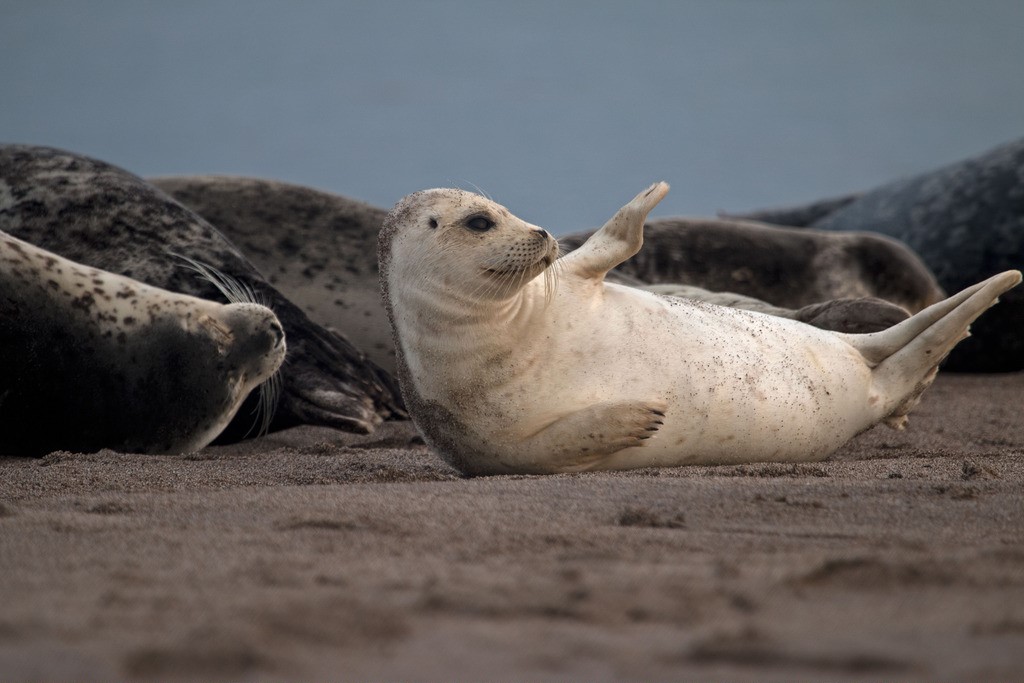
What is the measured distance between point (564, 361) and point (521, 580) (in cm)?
179

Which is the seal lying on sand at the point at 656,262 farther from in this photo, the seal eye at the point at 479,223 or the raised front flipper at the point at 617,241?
the seal eye at the point at 479,223

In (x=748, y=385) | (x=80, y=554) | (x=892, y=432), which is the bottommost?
(x=892, y=432)

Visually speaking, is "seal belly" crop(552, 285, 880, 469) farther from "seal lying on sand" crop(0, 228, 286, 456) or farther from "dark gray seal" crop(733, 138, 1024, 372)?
"dark gray seal" crop(733, 138, 1024, 372)

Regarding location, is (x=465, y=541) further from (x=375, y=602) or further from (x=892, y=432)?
(x=892, y=432)

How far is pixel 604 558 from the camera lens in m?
1.93

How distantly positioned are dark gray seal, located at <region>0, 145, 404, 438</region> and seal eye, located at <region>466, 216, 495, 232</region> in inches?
75.4

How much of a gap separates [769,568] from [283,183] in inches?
225

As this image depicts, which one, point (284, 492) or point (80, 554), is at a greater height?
point (80, 554)

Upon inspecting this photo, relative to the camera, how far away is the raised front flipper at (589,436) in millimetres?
3328

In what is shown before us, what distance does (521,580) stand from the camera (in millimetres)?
1733

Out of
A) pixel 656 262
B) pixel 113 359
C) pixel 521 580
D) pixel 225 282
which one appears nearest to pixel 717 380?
pixel 521 580

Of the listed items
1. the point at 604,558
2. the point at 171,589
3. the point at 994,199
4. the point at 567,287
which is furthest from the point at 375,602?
the point at 994,199

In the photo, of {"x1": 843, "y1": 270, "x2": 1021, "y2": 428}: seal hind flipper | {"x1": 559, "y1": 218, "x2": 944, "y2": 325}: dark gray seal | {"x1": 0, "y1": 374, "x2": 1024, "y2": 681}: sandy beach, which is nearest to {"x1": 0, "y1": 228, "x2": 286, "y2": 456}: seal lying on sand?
{"x1": 0, "y1": 374, "x2": 1024, "y2": 681}: sandy beach

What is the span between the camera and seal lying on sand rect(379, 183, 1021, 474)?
3361 mm
